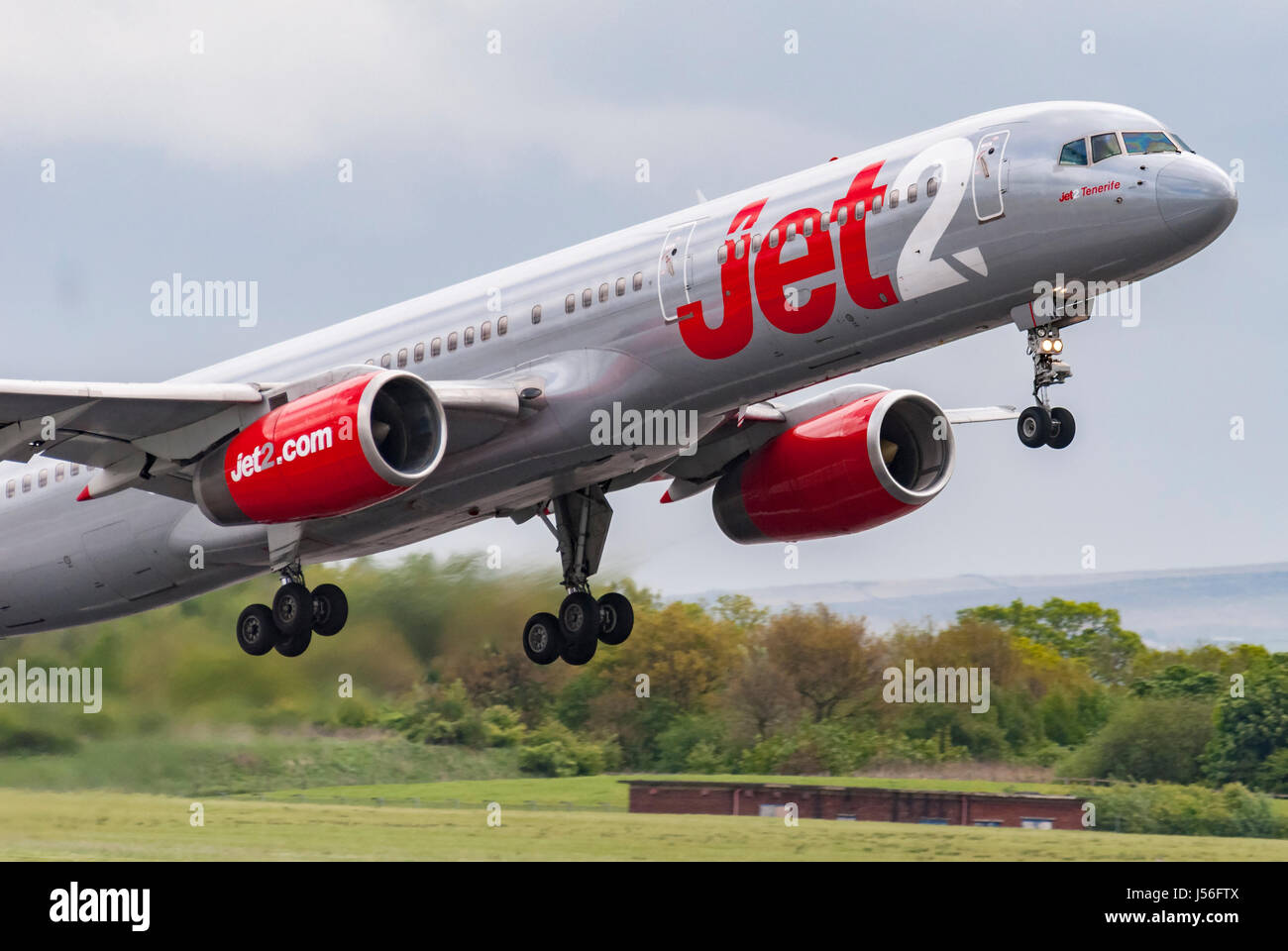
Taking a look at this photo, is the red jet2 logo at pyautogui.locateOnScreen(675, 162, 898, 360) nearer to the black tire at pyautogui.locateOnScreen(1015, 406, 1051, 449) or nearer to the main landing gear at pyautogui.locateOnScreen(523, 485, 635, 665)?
the black tire at pyautogui.locateOnScreen(1015, 406, 1051, 449)

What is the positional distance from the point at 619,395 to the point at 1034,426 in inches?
195

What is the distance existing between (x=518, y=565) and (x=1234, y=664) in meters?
12.4

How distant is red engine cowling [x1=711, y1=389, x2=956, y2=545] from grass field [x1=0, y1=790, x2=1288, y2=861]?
424 centimetres

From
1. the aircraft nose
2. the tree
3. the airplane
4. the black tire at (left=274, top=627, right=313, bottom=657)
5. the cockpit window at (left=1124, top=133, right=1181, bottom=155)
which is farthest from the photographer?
the tree

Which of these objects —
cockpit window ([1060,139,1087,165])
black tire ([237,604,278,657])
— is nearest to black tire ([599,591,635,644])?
black tire ([237,604,278,657])

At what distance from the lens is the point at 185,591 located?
28.6 metres

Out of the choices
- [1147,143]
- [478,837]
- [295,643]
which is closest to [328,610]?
[295,643]

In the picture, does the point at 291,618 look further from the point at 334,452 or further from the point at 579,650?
the point at 334,452

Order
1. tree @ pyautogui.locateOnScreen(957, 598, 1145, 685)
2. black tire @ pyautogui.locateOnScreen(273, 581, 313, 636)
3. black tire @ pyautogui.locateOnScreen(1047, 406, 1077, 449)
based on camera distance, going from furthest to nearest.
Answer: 1. tree @ pyautogui.locateOnScreen(957, 598, 1145, 685)
2. black tire @ pyautogui.locateOnScreen(273, 581, 313, 636)
3. black tire @ pyautogui.locateOnScreen(1047, 406, 1077, 449)

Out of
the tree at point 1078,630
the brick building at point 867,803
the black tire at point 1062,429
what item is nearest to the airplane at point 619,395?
the black tire at point 1062,429

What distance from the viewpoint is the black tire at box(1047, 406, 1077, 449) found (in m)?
22.6

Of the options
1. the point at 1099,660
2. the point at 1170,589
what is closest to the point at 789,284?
the point at 1099,660

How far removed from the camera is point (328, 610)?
27859 mm
